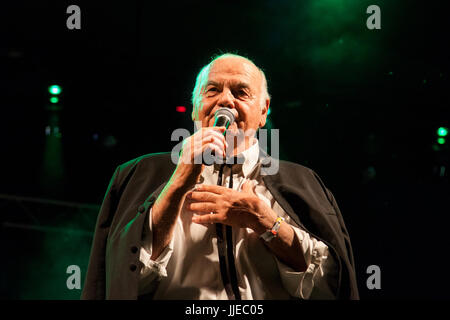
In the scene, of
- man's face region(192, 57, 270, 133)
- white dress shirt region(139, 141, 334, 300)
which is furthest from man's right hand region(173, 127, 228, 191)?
man's face region(192, 57, 270, 133)

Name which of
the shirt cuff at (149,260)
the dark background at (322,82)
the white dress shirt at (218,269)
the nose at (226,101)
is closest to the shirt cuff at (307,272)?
the white dress shirt at (218,269)

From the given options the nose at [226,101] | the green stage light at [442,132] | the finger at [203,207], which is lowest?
the finger at [203,207]

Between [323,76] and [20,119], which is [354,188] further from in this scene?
[20,119]

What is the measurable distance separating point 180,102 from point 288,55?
1.22m

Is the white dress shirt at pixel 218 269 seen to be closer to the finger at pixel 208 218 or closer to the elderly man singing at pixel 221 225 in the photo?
the elderly man singing at pixel 221 225

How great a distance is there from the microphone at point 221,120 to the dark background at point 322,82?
184 cm

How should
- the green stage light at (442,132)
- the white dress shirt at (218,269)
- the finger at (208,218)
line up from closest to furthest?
the finger at (208,218)
the white dress shirt at (218,269)
the green stage light at (442,132)

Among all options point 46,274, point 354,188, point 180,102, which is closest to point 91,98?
point 180,102

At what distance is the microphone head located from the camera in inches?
53.6

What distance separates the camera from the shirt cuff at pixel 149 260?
4.29ft

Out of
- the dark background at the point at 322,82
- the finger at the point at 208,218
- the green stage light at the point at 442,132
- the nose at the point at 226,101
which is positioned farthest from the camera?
the green stage light at the point at 442,132

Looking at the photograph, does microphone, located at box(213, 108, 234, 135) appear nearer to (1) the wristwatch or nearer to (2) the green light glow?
(1) the wristwatch

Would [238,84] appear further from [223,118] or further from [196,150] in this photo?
[196,150]

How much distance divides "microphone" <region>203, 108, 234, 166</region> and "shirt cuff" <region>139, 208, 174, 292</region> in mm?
312
